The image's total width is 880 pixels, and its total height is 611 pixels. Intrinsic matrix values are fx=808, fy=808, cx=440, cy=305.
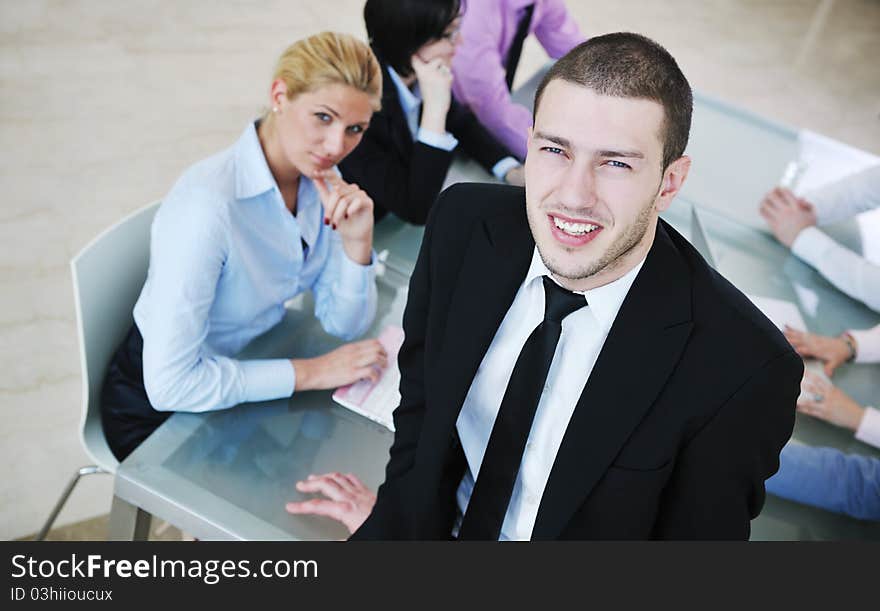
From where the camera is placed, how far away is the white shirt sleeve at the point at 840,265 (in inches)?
81.5

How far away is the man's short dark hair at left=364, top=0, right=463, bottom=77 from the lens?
6.79 ft

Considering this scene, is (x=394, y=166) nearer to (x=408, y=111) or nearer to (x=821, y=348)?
(x=408, y=111)

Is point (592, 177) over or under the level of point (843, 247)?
over

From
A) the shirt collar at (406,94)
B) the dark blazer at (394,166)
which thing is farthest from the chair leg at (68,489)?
the shirt collar at (406,94)

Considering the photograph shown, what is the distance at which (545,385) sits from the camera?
1.27 metres

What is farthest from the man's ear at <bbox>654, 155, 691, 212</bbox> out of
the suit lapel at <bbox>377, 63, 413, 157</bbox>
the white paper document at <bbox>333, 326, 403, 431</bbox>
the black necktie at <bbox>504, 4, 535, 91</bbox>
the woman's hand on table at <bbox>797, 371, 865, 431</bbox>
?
the black necktie at <bbox>504, 4, 535, 91</bbox>

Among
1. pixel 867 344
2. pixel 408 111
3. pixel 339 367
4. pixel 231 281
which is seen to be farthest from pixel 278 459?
pixel 867 344

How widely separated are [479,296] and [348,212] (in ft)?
1.74

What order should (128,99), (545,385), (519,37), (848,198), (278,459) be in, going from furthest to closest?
(128,99) → (519,37) → (848,198) → (278,459) → (545,385)

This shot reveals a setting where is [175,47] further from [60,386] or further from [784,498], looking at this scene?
[784,498]

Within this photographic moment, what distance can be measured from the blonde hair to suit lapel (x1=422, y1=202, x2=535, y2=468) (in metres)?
0.53

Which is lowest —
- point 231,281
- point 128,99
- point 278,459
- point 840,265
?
point 128,99

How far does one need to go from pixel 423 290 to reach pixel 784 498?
84cm

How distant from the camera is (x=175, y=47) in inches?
170
